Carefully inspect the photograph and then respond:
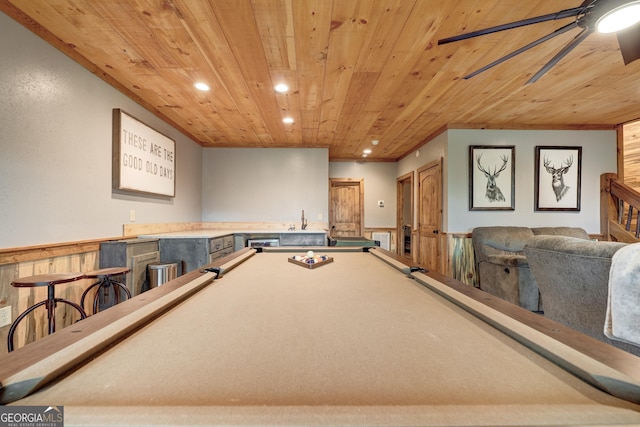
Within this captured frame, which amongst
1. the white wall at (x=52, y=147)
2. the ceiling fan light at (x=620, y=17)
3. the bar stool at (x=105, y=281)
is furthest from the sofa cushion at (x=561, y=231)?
the white wall at (x=52, y=147)

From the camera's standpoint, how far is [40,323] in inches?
75.8

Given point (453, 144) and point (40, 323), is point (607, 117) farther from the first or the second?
point (40, 323)

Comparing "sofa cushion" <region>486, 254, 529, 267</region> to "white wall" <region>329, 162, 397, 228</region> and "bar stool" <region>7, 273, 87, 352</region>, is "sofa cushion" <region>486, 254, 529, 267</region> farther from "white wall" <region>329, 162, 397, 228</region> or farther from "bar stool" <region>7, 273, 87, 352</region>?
"bar stool" <region>7, 273, 87, 352</region>

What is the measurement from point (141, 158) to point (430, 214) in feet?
13.6

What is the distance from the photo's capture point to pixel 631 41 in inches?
63.9

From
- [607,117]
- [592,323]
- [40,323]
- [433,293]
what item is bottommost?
[40,323]

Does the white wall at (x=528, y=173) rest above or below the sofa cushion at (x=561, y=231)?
above

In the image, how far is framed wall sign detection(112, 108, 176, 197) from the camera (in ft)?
8.66

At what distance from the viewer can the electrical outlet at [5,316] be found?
1657mm

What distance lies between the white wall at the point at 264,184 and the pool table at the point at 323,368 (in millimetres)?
3902

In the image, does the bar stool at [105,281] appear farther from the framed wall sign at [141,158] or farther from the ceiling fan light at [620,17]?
the ceiling fan light at [620,17]

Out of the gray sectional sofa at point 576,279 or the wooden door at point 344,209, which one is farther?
the wooden door at point 344,209

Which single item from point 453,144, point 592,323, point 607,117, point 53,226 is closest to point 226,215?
point 53,226

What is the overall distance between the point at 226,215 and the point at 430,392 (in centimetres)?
472
